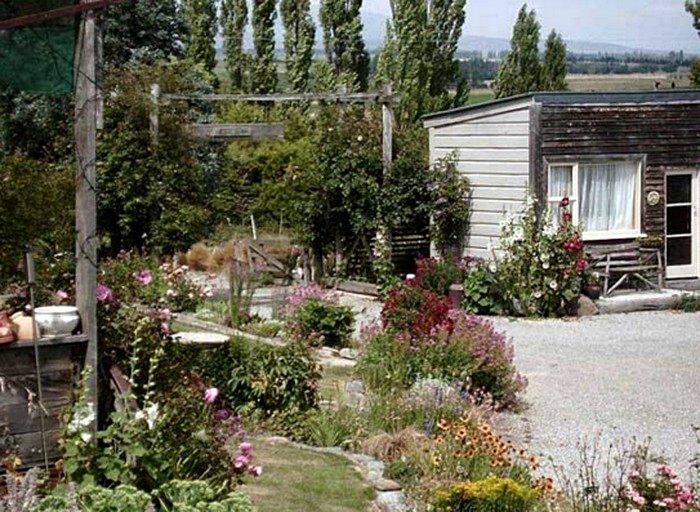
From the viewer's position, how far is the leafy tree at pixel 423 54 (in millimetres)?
35156

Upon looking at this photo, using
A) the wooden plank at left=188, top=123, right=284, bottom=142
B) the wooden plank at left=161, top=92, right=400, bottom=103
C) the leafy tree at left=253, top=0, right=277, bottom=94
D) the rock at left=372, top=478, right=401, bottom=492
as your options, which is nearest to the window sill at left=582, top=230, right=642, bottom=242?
the wooden plank at left=161, top=92, right=400, bottom=103

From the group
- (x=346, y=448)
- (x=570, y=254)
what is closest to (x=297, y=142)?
(x=570, y=254)

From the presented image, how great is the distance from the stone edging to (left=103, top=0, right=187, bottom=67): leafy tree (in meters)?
18.4

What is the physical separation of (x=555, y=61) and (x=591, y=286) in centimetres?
2265

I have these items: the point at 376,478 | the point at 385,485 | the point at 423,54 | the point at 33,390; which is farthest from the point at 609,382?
the point at 423,54

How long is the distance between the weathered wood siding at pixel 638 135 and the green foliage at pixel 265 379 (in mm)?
9296

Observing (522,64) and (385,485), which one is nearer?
(385,485)

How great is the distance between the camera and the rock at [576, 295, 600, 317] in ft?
58.4

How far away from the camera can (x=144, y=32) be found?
27.9 meters

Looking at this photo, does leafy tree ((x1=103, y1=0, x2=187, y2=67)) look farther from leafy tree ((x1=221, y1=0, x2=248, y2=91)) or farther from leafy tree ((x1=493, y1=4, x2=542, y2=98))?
leafy tree ((x1=493, y1=4, x2=542, y2=98))

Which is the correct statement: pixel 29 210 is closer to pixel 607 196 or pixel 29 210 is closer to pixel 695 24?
pixel 607 196

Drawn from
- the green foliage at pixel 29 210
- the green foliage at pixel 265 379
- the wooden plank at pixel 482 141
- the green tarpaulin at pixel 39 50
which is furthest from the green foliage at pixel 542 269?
the green tarpaulin at pixel 39 50

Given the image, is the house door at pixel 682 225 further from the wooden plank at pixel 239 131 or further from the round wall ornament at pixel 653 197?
the wooden plank at pixel 239 131

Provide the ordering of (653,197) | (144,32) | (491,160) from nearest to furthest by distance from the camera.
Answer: (491,160) < (653,197) < (144,32)
